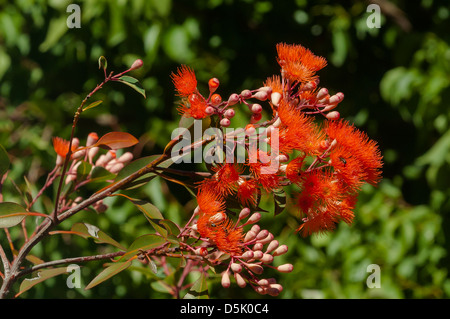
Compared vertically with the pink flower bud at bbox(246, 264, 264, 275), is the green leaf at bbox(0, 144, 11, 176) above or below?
above

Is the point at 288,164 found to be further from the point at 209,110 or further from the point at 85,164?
the point at 85,164

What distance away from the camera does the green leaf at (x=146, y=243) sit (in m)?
0.74

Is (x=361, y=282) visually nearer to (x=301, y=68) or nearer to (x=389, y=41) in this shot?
(x=389, y=41)

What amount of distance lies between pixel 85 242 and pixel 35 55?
2.56ft

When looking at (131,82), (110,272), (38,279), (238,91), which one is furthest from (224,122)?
(238,91)

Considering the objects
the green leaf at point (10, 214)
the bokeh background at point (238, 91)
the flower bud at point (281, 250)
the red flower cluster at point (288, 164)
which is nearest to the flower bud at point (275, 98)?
the red flower cluster at point (288, 164)

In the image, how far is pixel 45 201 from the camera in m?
1.73

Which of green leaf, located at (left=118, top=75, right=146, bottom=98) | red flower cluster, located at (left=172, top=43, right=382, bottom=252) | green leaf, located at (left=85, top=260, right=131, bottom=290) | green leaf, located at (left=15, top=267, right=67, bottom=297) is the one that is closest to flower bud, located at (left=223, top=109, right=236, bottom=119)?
red flower cluster, located at (left=172, top=43, right=382, bottom=252)

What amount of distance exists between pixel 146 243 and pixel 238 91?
1329mm

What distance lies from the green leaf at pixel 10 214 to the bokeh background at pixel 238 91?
0.84 m

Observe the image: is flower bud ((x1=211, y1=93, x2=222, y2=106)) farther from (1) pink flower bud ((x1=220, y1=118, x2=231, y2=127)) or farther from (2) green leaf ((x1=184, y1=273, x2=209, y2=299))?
(2) green leaf ((x1=184, y1=273, x2=209, y2=299))

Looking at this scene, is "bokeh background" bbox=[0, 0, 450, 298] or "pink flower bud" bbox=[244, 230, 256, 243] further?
"bokeh background" bbox=[0, 0, 450, 298]

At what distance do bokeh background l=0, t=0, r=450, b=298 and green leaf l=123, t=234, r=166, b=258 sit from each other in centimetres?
84

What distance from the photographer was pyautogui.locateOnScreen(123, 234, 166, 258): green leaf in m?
0.74
